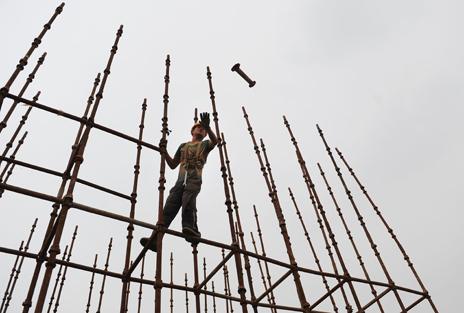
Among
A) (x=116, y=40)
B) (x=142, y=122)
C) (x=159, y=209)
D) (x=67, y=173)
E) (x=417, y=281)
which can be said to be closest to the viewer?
(x=159, y=209)

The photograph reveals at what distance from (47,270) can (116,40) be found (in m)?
3.99

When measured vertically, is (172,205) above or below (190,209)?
above

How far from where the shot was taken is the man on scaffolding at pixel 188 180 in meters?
5.27

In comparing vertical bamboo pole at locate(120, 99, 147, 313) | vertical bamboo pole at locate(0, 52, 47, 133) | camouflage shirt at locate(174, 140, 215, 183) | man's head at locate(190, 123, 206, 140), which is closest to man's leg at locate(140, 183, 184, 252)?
camouflage shirt at locate(174, 140, 215, 183)

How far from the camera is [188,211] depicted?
5348mm

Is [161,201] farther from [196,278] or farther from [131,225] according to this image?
[196,278]

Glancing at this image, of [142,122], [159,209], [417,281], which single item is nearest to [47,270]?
[159,209]

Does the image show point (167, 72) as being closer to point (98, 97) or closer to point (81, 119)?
point (98, 97)

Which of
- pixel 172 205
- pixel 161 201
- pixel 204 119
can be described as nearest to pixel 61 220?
pixel 161 201

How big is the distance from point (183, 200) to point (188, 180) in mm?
366

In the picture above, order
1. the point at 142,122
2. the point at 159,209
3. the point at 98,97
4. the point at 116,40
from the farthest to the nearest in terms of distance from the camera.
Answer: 1. the point at 142,122
2. the point at 116,40
3. the point at 98,97
4. the point at 159,209

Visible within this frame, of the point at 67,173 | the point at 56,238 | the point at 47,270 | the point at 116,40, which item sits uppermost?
the point at 116,40

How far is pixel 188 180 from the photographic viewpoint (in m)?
5.71

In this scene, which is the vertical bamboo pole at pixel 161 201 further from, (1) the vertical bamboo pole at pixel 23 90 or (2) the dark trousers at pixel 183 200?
(1) the vertical bamboo pole at pixel 23 90
